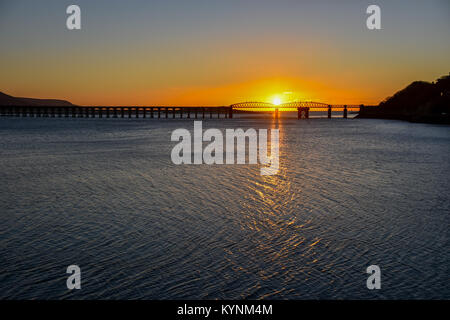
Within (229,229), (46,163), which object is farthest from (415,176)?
(46,163)

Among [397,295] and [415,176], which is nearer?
[397,295]

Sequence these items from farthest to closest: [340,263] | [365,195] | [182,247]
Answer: [365,195] → [182,247] → [340,263]

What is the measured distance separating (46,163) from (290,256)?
19.2 meters

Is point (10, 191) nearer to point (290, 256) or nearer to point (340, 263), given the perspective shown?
point (290, 256)

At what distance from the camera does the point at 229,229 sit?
9.62 metres

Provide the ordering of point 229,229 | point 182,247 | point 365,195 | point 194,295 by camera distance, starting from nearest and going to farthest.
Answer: point 194,295 → point 182,247 → point 229,229 → point 365,195

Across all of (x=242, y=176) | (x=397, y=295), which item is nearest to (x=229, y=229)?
(x=397, y=295)

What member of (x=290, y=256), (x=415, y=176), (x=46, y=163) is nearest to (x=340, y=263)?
(x=290, y=256)

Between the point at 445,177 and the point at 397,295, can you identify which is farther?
the point at 445,177

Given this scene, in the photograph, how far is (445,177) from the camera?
18.2 m

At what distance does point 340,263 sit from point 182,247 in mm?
3144
